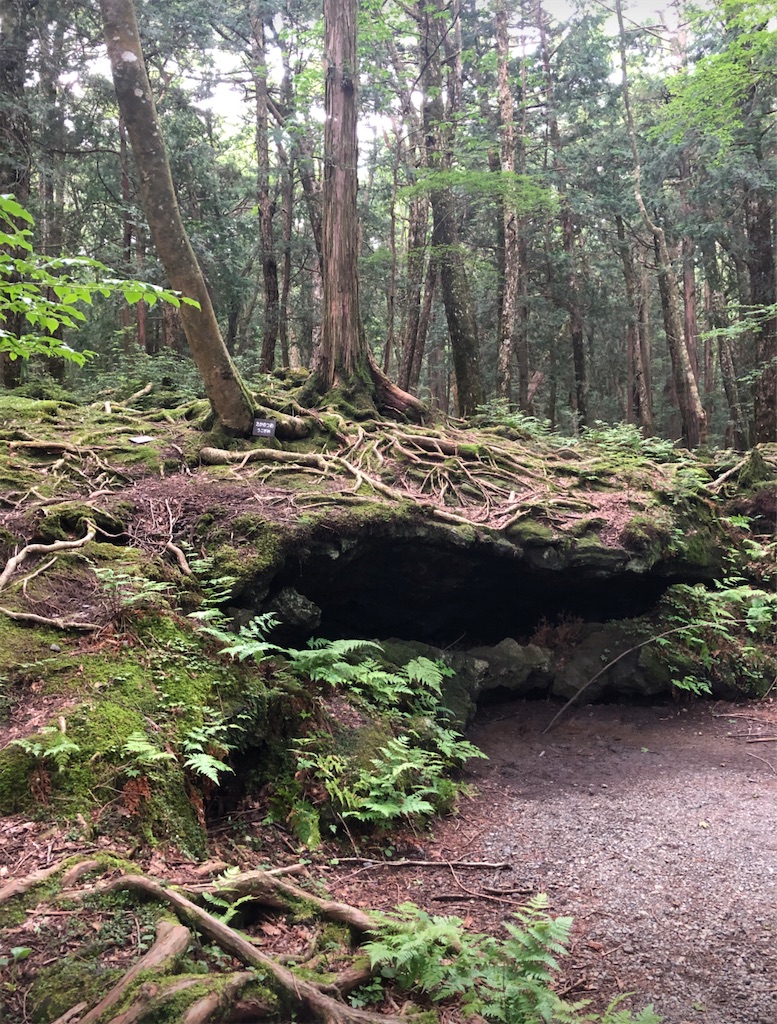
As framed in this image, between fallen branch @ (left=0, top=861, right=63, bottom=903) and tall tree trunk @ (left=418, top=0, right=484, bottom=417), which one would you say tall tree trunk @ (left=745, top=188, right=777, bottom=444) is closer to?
tall tree trunk @ (left=418, top=0, right=484, bottom=417)

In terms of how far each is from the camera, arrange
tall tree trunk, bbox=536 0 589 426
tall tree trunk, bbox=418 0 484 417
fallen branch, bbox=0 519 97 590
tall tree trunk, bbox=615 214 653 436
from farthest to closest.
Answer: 1. tall tree trunk, bbox=615 214 653 436
2. tall tree trunk, bbox=536 0 589 426
3. tall tree trunk, bbox=418 0 484 417
4. fallen branch, bbox=0 519 97 590

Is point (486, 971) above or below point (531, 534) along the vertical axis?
below

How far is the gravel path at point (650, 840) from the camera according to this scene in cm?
297

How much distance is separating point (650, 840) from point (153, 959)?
146 inches

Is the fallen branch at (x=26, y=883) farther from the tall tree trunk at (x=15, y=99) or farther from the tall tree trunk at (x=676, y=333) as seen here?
the tall tree trunk at (x=676, y=333)

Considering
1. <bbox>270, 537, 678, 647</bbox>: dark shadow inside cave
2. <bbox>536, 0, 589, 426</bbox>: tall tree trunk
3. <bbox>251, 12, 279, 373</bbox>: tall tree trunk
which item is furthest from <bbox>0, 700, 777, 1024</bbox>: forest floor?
<bbox>536, 0, 589, 426</bbox>: tall tree trunk

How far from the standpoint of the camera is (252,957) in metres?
2.37

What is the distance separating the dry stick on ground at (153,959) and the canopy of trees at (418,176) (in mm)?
5804

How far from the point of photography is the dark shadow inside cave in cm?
675

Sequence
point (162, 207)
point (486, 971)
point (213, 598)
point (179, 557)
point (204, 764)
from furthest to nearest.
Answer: point (162, 207), point (179, 557), point (213, 598), point (204, 764), point (486, 971)

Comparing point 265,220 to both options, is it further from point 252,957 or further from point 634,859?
point 252,957

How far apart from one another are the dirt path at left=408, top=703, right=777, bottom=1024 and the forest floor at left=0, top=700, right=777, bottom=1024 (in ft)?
0.04

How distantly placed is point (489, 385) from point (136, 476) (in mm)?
16818

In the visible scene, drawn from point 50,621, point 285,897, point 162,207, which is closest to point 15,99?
point 162,207
